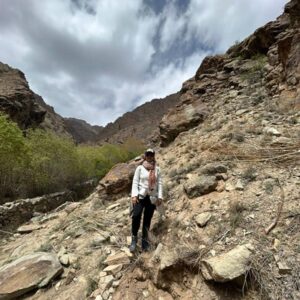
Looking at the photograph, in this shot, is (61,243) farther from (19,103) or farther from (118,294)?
(19,103)

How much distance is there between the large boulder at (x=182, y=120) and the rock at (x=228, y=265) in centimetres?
681

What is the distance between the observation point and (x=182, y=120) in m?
9.60

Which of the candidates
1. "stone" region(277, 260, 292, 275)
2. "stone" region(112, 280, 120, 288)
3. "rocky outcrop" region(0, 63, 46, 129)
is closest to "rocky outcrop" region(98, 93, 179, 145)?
"rocky outcrop" region(0, 63, 46, 129)

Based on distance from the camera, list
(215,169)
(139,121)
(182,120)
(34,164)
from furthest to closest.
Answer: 1. (139,121)
2. (34,164)
3. (182,120)
4. (215,169)

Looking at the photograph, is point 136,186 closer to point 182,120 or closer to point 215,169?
point 215,169

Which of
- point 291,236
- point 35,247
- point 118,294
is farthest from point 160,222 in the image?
point 35,247

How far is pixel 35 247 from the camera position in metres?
5.45

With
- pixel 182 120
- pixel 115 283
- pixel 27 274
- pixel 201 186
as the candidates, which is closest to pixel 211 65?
pixel 182 120

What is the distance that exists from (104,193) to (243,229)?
488cm

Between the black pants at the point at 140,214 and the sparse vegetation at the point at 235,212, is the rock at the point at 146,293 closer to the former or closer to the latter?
the black pants at the point at 140,214

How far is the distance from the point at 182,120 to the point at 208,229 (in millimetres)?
6596

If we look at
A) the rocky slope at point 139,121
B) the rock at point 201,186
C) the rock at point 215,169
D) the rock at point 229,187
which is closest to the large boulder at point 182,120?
the rock at point 215,169

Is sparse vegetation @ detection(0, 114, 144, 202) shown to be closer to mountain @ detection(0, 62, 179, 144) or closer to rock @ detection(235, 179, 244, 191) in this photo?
mountain @ detection(0, 62, 179, 144)

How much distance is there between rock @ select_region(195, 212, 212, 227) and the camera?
350 cm
